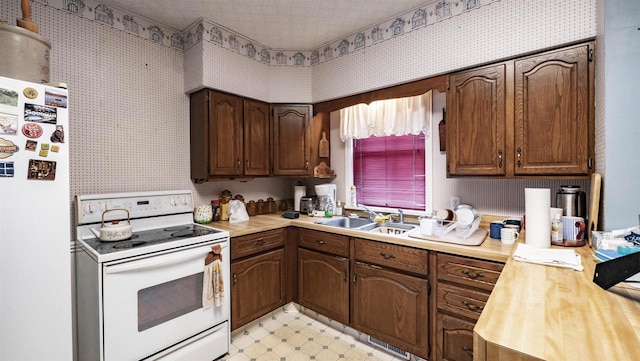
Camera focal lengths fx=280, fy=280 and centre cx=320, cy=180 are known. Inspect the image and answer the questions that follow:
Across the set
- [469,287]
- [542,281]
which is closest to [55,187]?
[542,281]

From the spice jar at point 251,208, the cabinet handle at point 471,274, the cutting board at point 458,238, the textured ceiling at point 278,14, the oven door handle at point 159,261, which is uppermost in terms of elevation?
the textured ceiling at point 278,14

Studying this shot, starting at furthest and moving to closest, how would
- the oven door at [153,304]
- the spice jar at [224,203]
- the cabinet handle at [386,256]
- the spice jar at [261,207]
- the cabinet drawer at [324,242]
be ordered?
the spice jar at [261,207]
the spice jar at [224,203]
the cabinet drawer at [324,242]
the cabinet handle at [386,256]
the oven door at [153,304]

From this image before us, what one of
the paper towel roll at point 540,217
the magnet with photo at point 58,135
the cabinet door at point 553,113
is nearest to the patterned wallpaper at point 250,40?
the cabinet door at point 553,113

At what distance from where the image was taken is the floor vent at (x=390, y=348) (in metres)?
1.96

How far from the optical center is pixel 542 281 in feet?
3.42

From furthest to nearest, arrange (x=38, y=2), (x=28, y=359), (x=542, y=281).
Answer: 1. (x=38, y=2)
2. (x=28, y=359)
3. (x=542, y=281)

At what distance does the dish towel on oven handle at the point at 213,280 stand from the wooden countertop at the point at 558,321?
5.40ft

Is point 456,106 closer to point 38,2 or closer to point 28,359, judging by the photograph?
point 28,359

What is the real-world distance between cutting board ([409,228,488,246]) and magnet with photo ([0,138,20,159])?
210 cm

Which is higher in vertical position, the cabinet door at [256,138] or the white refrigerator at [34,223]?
the cabinet door at [256,138]

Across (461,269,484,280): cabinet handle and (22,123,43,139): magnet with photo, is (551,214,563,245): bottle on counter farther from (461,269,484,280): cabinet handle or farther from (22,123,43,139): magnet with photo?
(22,123,43,139): magnet with photo

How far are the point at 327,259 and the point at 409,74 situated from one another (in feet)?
5.32

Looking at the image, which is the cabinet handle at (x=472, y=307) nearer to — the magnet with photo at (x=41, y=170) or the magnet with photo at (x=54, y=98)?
the magnet with photo at (x=41, y=170)

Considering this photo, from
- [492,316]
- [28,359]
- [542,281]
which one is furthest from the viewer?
[28,359]
